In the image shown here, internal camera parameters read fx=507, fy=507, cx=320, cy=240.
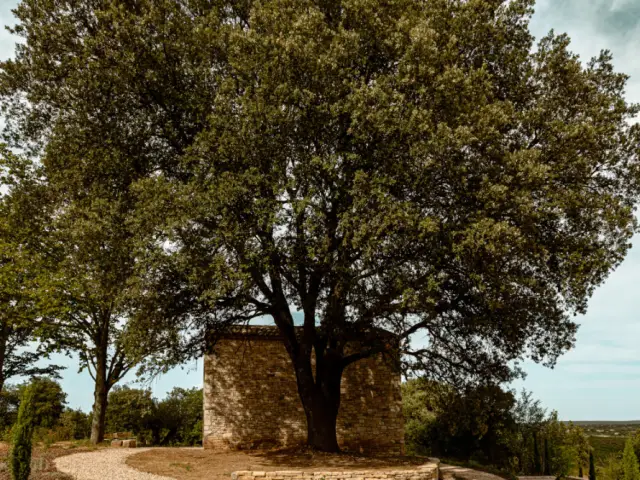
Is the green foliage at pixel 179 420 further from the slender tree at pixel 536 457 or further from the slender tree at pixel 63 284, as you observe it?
the slender tree at pixel 536 457

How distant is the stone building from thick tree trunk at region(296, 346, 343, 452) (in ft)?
11.2

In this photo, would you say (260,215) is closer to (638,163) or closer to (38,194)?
(38,194)

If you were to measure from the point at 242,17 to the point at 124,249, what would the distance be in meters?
8.54

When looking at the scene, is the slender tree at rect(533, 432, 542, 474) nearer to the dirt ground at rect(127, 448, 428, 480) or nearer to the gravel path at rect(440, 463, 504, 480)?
the gravel path at rect(440, 463, 504, 480)

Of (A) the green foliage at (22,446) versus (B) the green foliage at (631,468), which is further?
(B) the green foliage at (631,468)

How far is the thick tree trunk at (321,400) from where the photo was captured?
17719 millimetres

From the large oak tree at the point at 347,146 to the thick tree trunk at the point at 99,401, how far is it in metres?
9.89

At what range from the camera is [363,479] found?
44.8 ft

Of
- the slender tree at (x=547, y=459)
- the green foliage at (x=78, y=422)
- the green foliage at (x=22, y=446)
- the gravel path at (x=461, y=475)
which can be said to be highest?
the green foliage at (x=22, y=446)

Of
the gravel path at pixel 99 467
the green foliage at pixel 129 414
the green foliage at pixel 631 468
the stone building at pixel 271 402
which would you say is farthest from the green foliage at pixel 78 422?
the green foliage at pixel 631 468

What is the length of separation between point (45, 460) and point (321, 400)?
28.5ft

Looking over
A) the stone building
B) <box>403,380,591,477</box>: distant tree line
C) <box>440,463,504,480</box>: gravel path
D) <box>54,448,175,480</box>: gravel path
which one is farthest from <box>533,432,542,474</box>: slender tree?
<box>54,448,175,480</box>: gravel path

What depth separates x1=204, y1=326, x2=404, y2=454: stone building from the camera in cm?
2108

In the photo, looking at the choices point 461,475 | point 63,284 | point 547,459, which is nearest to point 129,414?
point 63,284
